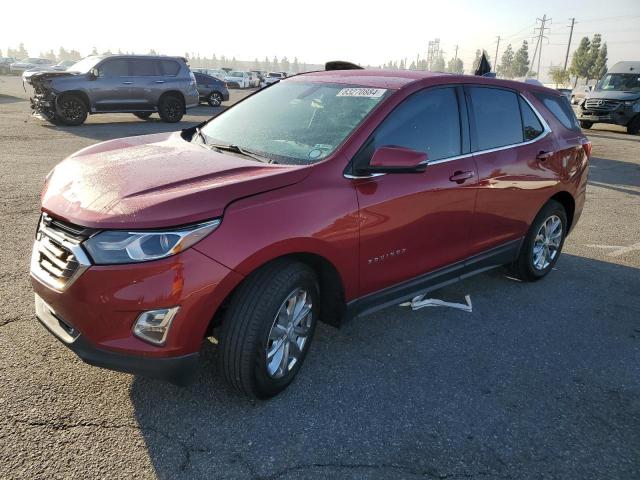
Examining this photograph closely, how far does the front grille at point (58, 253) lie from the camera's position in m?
2.32

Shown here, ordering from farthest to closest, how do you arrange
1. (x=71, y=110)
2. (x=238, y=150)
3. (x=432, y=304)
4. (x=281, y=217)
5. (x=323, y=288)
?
(x=71, y=110), (x=432, y=304), (x=238, y=150), (x=323, y=288), (x=281, y=217)

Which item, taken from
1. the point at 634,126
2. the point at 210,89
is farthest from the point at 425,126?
the point at 634,126

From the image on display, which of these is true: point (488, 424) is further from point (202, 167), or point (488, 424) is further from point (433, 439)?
point (202, 167)

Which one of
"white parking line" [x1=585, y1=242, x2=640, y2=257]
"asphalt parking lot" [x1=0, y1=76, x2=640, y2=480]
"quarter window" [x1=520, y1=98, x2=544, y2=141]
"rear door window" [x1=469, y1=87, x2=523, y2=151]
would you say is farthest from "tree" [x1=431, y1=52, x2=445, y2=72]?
"asphalt parking lot" [x1=0, y1=76, x2=640, y2=480]

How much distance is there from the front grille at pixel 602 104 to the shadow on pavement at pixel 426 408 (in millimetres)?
18697

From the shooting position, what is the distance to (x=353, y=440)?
2.58 m

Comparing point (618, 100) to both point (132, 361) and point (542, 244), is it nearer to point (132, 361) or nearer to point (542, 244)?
point (542, 244)

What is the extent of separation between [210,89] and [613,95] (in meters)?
16.2

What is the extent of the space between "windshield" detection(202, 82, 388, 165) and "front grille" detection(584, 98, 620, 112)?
778 inches

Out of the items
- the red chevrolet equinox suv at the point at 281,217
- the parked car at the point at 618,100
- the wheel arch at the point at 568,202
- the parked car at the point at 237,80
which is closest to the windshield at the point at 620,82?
the parked car at the point at 618,100

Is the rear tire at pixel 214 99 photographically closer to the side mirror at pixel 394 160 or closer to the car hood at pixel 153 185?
the car hood at pixel 153 185

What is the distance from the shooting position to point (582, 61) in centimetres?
10869

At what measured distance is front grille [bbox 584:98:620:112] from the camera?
19534mm

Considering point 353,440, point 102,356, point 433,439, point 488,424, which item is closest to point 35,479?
point 102,356
